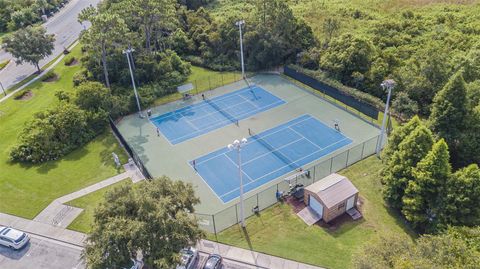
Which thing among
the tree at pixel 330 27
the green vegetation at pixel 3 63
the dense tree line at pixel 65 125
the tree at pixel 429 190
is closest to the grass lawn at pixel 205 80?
the dense tree line at pixel 65 125

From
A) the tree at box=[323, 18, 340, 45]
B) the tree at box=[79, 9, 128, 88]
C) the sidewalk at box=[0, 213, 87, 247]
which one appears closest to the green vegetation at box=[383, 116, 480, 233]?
the sidewalk at box=[0, 213, 87, 247]

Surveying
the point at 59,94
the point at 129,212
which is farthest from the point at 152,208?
the point at 59,94

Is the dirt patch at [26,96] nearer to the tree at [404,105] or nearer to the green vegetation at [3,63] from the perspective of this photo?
the green vegetation at [3,63]

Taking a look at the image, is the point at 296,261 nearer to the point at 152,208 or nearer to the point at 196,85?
the point at 152,208

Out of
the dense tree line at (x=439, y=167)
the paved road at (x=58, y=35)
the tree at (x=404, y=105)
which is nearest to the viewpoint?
the dense tree line at (x=439, y=167)

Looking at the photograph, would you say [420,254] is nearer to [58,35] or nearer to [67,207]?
[67,207]

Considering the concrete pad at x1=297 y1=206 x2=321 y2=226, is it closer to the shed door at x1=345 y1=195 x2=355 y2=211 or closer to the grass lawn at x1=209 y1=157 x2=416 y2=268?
the grass lawn at x1=209 y1=157 x2=416 y2=268

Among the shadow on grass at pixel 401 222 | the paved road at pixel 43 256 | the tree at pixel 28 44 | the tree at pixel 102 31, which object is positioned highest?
the tree at pixel 102 31
